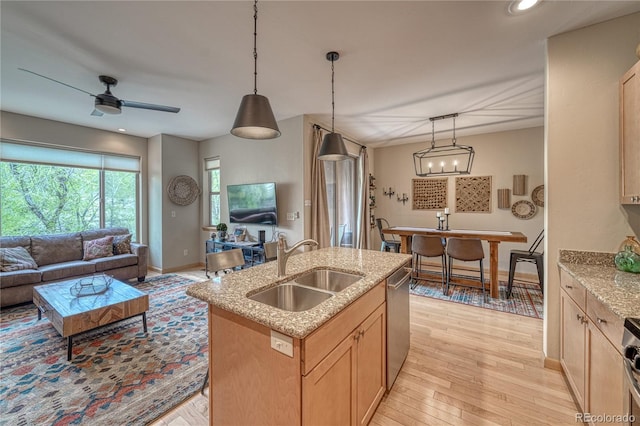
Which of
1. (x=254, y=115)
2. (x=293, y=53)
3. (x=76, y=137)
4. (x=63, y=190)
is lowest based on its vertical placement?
(x=63, y=190)

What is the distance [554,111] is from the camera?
205cm

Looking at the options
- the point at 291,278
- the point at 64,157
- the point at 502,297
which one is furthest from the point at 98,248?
the point at 502,297

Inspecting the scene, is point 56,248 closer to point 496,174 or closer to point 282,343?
point 282,343

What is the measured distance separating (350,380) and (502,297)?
342 cm

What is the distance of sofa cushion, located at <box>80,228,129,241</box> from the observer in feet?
14.2

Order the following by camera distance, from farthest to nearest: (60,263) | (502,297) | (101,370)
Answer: (60,263)
(502,297)
(101,370)

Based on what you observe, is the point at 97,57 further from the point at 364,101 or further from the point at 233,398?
the point at 233,398


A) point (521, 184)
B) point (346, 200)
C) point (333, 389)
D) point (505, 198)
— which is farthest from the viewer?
point (346, 200)

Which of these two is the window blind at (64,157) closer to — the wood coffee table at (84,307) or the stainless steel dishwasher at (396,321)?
the wood coffee table at (84,307)

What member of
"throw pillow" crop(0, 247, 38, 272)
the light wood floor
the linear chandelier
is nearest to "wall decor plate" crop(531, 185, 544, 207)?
the linear chandelier

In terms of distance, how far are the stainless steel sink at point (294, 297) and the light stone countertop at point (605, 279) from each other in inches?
56.1

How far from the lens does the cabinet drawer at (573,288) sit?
1573 mm

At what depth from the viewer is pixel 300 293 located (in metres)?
1.65

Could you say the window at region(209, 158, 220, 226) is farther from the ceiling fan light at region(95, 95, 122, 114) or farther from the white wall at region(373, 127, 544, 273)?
the white wall at region(373, 127, 544, 273)
